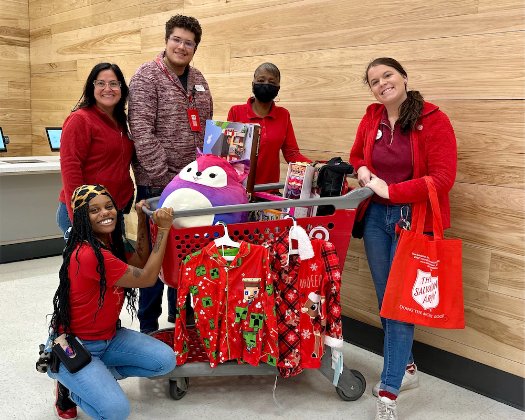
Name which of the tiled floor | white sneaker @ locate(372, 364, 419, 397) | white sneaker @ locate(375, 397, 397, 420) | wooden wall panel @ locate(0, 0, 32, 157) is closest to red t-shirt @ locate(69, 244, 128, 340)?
the tiled floor

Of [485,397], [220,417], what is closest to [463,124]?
[485,397]

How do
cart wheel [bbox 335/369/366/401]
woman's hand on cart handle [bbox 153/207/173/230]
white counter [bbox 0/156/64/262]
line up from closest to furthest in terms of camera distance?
woman's hand on cart handle [bbox 153/207/173/230] < cart wheel [bbox 335/369/366/401] < white counter [bbox 0/156/64/262]

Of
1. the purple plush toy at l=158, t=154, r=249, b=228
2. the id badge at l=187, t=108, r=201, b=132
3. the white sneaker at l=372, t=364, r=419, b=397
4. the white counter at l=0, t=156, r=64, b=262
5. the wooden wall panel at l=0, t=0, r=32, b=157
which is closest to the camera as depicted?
the purple plush toy at l=158, t=154, r=249, b=228

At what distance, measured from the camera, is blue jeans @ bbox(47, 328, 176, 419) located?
2174 mm

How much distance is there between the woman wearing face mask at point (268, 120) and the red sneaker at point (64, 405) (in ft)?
4.72

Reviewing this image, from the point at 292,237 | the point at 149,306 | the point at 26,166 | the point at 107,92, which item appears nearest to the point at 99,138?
the point at 107,92

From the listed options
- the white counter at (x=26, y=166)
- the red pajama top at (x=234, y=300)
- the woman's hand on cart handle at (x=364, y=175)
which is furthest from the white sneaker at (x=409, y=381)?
the white counter at (x=26, y=166)

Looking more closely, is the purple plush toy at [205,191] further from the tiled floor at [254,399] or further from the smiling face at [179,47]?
the tiled floor at [254,399]

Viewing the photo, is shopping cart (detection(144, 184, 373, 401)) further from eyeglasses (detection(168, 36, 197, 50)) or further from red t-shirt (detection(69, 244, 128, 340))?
eyeglasses (detection(168, 36, 197, 50))

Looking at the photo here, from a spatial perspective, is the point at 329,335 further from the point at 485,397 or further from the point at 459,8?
the point at 459,8

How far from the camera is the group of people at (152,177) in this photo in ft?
7.39

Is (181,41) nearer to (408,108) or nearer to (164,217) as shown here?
(164,217)

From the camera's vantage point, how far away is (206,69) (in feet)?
13.7

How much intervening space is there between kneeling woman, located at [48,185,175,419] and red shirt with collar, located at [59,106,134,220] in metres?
0.41
